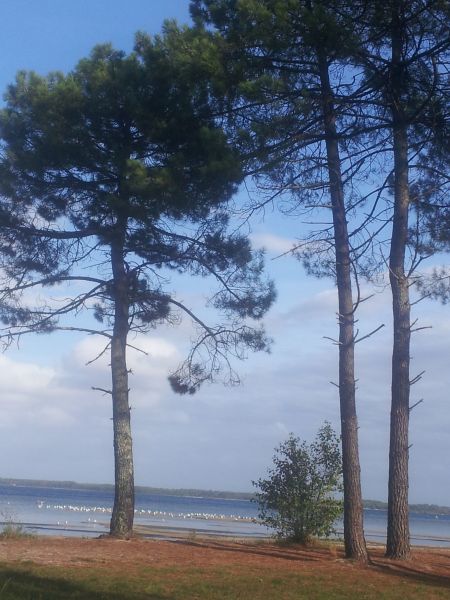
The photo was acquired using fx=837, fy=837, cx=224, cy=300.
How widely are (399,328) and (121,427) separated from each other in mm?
6040

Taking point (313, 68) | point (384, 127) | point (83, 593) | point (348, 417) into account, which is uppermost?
point (313, 68)

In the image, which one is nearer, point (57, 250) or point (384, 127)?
point (384, 127)

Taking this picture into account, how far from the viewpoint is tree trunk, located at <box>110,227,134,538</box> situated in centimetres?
1688

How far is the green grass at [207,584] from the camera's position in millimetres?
10633

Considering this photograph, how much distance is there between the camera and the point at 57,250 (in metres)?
18.5

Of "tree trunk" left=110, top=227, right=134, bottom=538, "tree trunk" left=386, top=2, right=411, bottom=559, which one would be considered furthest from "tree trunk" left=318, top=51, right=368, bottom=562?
"tree trunk" left=110, top=227, right=134, bottom=538

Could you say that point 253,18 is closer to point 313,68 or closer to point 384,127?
point 313,68

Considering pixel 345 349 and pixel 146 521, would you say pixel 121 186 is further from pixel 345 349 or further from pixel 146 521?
pixel 146 521

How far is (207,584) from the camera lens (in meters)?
11.7

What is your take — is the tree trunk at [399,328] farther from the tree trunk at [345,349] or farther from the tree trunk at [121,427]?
the tree trunk at [121,427]

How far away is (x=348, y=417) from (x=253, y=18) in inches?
292

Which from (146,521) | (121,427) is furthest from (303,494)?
(146,521)

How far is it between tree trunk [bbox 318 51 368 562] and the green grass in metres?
1.07

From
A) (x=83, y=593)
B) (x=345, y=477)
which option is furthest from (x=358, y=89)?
(x=83, y=593)
